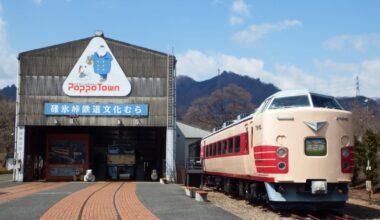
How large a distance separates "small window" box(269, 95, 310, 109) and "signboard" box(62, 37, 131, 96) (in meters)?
21.3

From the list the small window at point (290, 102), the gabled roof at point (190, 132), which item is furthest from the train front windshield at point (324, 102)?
the gabled roof at point (190, 132)

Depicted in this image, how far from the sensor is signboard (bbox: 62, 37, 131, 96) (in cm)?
3434

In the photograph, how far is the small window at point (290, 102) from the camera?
46.4 feet

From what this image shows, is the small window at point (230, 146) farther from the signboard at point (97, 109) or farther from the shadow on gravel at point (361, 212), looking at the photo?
the signboard at point (97, 109)

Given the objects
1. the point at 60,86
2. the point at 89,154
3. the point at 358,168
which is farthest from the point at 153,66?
the point at 358,168

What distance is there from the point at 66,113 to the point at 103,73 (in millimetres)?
3679

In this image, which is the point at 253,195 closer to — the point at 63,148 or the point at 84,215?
the point at 84,215

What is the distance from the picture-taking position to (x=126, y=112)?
34438 millimetres

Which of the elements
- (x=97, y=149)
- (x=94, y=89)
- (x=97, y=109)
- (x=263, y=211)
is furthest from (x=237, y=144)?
(x=97, y=149)

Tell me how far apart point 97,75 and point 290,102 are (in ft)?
73.5

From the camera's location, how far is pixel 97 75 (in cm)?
3462

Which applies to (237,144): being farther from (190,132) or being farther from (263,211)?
(190,132)

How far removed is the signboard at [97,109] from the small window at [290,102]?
2080 centimetres

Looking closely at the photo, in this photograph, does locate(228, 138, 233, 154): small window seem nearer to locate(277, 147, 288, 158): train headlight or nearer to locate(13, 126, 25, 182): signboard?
locate(277, 147, 288, 158): train headlight
